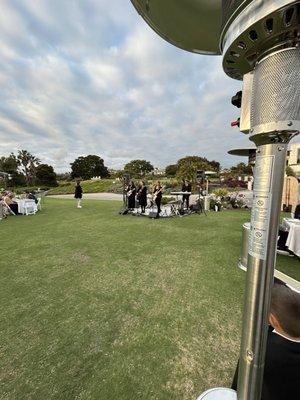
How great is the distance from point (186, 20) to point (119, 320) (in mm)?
3013

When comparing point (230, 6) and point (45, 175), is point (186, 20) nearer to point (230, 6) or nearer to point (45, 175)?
point (230, 6)

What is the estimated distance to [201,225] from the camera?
28.0 ft

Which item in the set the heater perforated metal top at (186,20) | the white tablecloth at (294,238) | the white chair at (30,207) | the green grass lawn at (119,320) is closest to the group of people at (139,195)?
the white chair at (30,207)

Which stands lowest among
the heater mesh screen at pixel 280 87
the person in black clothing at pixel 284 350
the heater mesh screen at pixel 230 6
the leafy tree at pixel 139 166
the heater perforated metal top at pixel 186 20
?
the person in black clothing at pixel 284 350

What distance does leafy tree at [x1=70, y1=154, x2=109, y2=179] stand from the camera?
65.3 m

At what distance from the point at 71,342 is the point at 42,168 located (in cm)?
5572

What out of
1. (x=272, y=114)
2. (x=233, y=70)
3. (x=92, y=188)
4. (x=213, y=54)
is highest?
(x=213, y=54)

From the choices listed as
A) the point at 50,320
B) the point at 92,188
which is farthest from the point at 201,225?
the point at 92,188

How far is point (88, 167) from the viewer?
217ft

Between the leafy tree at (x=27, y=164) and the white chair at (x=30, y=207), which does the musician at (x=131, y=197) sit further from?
the leafy tree at (x=27, y=164)

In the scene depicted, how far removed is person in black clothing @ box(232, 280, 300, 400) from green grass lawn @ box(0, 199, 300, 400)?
920 mm

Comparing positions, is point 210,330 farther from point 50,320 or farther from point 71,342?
point 50,320

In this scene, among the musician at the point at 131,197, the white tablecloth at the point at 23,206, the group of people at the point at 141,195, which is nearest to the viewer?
the group of people at the point at 141,195

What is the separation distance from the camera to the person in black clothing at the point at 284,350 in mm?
1206
